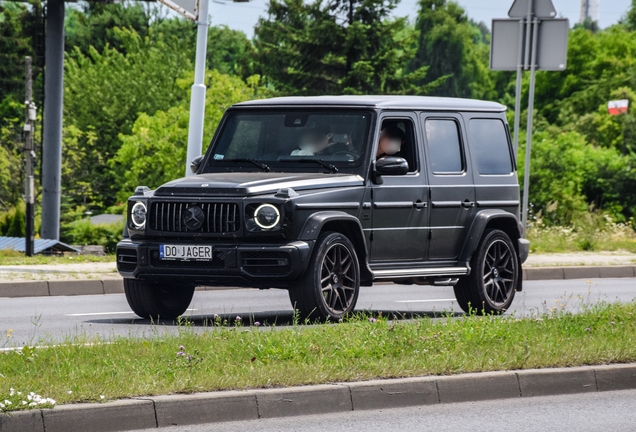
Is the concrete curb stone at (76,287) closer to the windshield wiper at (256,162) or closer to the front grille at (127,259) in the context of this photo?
the windshield wiper at (256,162)

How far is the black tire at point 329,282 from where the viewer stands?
1082cm

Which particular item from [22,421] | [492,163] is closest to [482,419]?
[22,421]

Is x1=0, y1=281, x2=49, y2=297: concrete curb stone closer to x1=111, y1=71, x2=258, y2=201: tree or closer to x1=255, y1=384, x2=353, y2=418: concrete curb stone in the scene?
x1=255, y1=384, x2=353, y2=418: concrete curb stone

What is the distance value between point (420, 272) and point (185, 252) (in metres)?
2.45

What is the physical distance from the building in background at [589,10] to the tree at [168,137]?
12410cm

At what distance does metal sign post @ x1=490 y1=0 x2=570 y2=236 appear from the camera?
66.2 feet

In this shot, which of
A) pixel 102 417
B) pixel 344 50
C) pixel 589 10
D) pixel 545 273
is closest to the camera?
pixel 102 417

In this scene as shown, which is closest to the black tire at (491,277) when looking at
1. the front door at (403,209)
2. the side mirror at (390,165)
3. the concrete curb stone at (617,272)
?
the front door at (403,209)

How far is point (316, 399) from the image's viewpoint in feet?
23.4

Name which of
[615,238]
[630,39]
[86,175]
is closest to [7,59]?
[86,175]

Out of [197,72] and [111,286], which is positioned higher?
[197,72]

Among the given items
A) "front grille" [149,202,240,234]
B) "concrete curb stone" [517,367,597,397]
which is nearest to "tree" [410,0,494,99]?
"front grille" [149,202,240,234]

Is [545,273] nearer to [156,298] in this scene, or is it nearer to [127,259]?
[156,298]

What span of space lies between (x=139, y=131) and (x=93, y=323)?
52.0 meters
